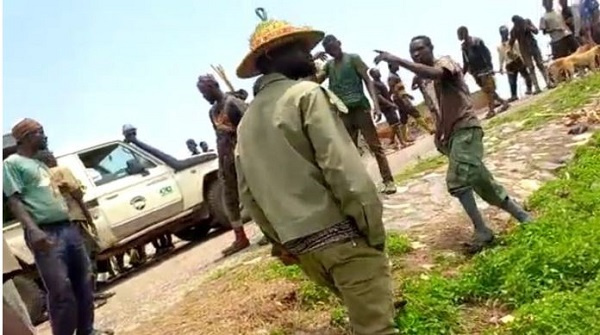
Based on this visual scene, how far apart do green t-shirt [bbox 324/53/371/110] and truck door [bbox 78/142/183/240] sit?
3.68 metres

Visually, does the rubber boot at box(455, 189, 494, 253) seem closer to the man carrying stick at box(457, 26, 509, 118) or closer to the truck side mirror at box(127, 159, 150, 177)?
the truck side mirror at box(127, 159, 150, 177)

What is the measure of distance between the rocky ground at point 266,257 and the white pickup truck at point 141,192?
20.8 inches

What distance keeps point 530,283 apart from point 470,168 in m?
1.05

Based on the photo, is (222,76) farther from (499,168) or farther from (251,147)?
(251,147)

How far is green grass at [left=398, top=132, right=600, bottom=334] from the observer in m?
4.47

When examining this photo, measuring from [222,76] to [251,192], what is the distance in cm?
415

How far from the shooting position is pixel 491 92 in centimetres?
1516

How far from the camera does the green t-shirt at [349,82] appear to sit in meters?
8.17

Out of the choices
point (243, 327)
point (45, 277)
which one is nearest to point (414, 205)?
point (243, 327)

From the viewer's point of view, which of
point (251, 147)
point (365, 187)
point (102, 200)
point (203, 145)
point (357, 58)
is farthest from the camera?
point (203, 145)

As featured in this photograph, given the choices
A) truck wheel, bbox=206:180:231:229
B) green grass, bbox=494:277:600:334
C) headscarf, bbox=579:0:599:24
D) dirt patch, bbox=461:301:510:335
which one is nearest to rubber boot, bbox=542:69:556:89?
headscarf, bbox=579:0:599:24

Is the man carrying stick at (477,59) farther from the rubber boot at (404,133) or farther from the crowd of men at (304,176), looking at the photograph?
the crowd of men at (304,176)

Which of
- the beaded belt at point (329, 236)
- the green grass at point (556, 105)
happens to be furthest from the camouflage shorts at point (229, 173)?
the beaded belt at point (329, 236)

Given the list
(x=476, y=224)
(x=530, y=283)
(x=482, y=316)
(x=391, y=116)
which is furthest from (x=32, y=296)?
(x=391, y=116)
